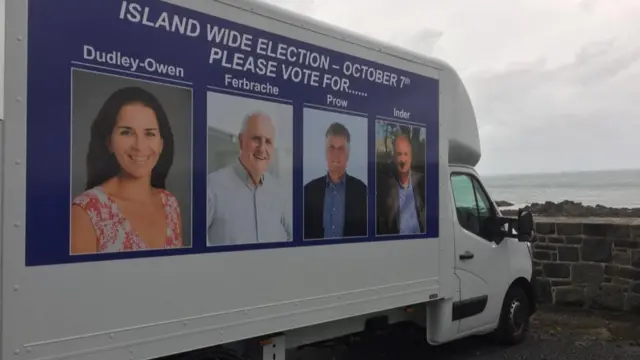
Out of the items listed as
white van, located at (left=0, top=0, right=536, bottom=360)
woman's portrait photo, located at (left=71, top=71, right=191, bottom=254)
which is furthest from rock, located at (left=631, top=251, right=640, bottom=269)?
woman's portrait photo, located at (left=71, top=71, right=191, bottom=254)

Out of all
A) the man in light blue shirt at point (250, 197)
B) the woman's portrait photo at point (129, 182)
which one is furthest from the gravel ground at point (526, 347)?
the woman's portrait photo at point (129, 182)

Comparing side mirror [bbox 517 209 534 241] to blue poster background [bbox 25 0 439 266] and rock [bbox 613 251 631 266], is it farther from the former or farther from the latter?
rock [bbox 613 251 631 266]

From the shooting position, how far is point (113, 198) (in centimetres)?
327

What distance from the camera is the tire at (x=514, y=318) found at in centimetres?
687

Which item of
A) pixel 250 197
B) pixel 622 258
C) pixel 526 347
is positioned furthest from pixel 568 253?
pixel 250 197

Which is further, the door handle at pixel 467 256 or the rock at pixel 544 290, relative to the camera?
the rock at pixel 544 290

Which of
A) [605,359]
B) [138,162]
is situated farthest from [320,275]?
[605,359]

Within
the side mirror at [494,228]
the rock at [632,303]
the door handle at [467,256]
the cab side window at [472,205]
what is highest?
the cab side window at [472,205]

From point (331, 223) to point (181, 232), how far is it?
1.24m

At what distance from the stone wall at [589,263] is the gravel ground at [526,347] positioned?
0.81 meters

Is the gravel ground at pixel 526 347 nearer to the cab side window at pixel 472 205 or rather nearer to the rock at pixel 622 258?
the rock at pixel 622 258

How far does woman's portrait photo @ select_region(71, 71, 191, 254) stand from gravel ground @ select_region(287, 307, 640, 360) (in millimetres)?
3199

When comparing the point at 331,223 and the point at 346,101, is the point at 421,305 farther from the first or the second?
the point at 346,101

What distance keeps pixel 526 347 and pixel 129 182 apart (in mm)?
5543
